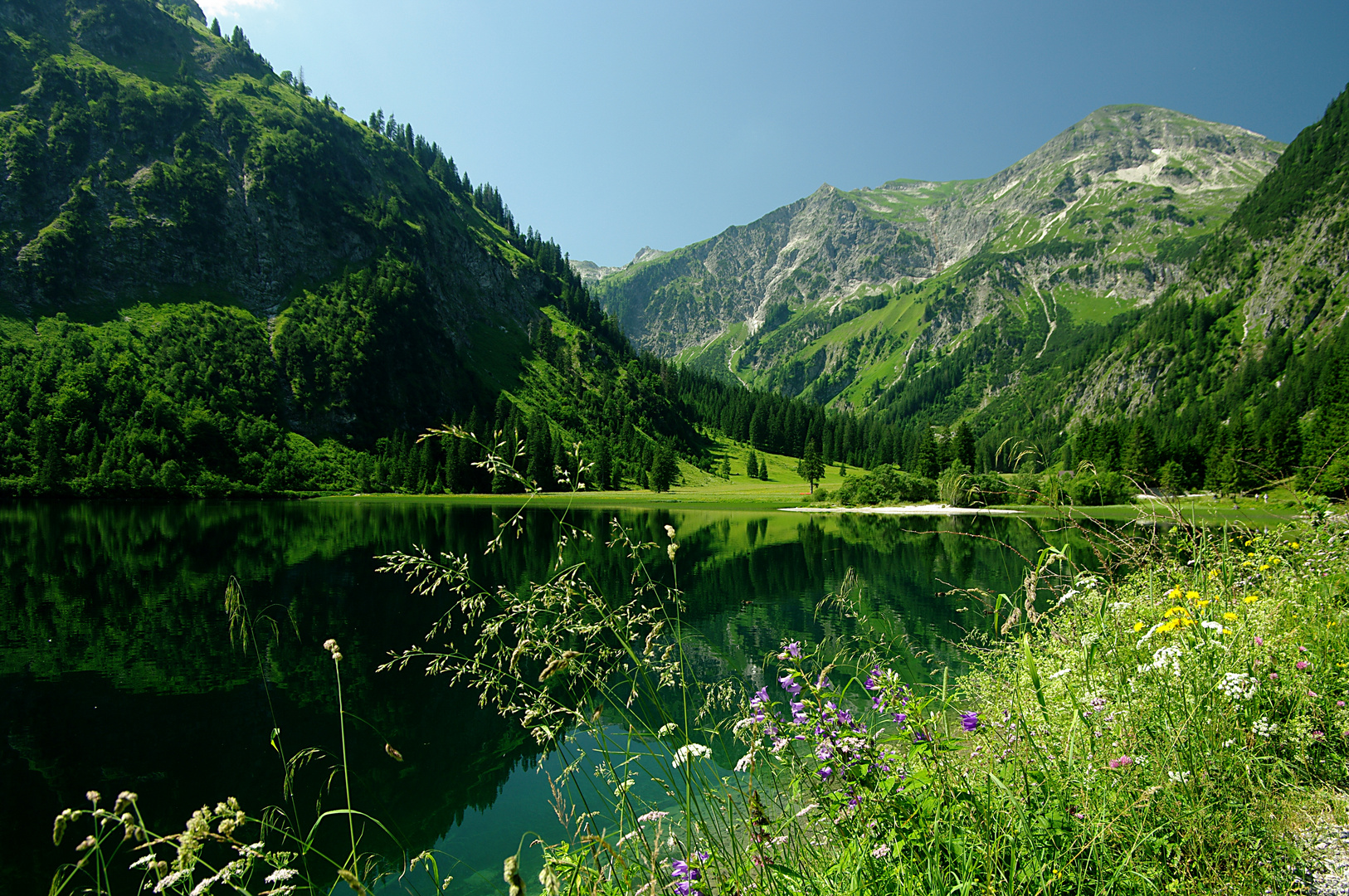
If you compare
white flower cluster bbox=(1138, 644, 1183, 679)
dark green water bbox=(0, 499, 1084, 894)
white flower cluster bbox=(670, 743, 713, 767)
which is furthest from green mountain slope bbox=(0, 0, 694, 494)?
white flower cluster bbox=(1138, 644, 1183, 679)

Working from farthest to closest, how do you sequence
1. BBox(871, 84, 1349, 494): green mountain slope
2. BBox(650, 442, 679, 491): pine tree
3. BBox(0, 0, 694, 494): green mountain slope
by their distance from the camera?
BBox(871, 84, 1349, 494): green mountain slope → BBox(650, 442, 679, 491): pine tree → BBox(0, 0, 694, 494): green mountain slope

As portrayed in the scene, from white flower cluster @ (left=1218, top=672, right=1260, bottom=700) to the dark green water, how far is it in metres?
1.07

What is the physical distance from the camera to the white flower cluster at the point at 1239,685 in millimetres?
2967

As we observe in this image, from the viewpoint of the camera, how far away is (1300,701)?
3516 millimetres

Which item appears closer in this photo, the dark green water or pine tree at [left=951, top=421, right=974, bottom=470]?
the dark green water

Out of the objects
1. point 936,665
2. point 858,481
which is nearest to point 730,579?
point 936,665

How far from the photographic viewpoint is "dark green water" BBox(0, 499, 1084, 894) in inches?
415

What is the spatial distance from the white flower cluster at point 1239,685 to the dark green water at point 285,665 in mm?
1073

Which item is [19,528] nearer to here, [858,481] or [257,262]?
[858,481]

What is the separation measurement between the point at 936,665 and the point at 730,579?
16.1 m

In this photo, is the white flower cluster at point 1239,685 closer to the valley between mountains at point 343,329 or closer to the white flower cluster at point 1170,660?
the white flower cluster at point 1170,660

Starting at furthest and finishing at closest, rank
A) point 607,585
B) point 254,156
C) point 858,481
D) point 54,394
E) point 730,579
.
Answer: point 254,156, point 858,481, point 54,394, point 730,579, point 607,585

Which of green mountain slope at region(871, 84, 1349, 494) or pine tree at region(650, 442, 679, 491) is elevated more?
green mountain slope at region(871, 84, 1349, 494)

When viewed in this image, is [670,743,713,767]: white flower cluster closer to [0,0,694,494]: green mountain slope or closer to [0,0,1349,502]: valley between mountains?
[0,0,1349,502]: valley between mountains
